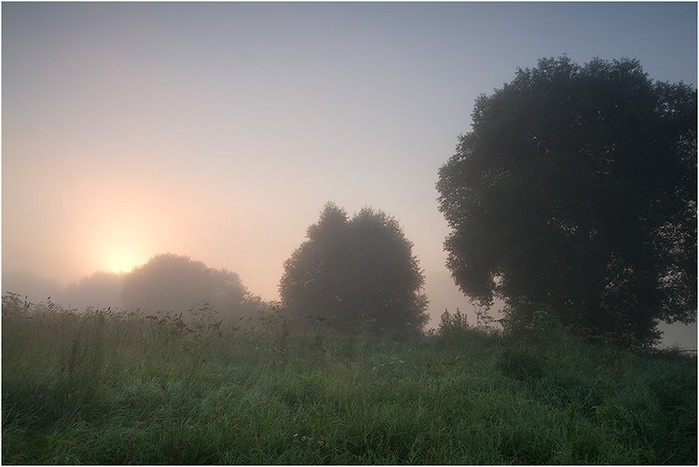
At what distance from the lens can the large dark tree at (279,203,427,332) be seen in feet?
73.7

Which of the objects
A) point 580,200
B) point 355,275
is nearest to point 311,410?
point 580,200

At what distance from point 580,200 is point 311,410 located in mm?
12056

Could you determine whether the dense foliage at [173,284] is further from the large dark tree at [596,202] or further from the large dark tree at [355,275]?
the large dark tree at [596,202]

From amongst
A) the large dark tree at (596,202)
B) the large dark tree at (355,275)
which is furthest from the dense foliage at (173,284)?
the large dark tree at (596,202)

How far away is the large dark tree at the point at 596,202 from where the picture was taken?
1304cm

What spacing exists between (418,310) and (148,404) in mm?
20730

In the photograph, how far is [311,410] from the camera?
410cm

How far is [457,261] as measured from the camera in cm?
1591

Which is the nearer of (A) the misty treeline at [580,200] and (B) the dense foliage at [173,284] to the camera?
(A) the misty treeline at [580,200]

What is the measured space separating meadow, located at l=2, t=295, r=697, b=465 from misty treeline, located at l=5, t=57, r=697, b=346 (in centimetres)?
612

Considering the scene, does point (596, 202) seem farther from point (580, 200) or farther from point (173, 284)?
point (173, 284)

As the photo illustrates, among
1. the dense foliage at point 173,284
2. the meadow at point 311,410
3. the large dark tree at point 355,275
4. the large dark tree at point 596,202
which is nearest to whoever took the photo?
the meadow at point 311,410

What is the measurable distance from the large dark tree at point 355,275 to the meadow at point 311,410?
52.0 ft

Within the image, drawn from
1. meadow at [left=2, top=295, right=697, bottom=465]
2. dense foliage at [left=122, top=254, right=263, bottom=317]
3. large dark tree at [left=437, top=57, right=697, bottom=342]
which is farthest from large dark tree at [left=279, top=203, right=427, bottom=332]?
dense foliage at [left=122, top=254, right=263, bottom=317]
